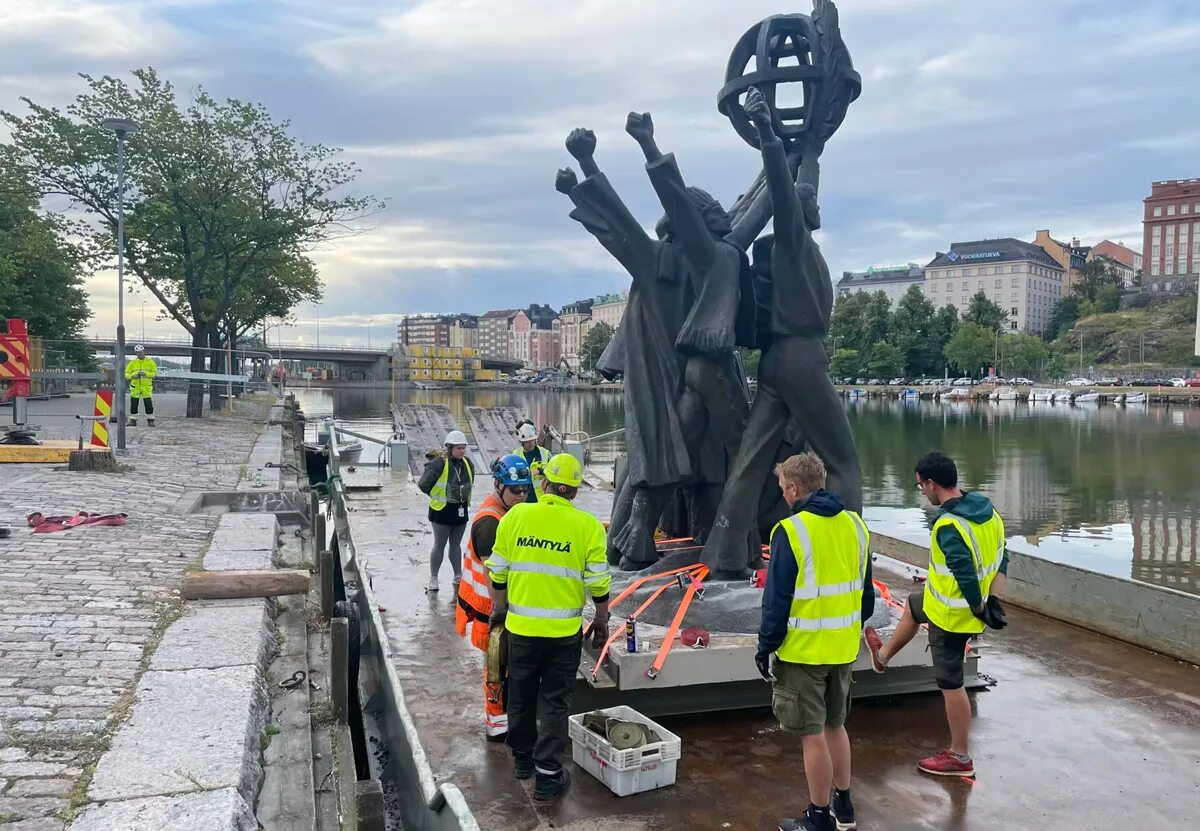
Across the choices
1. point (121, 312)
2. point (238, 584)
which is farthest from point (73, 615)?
point (121, 312)

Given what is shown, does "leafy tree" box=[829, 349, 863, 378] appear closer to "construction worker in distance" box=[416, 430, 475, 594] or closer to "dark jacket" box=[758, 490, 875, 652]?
"construction worker in distance" box=[416, 430, 475, 594]

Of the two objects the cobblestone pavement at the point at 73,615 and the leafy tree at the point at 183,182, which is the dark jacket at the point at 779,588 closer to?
the cobblestone pavement at the point at 73,615

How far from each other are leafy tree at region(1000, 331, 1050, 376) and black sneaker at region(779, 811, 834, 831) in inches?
4111

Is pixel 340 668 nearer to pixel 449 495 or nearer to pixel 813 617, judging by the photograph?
pixel 813 617

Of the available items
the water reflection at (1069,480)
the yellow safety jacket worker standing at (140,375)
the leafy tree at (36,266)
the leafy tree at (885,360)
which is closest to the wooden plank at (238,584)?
the water reflection at (1069,480)

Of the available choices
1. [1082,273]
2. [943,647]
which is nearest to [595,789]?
[943,647]

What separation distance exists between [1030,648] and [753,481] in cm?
270

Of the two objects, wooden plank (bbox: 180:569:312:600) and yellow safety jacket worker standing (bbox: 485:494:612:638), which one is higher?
yellow safety jacket worker standing (bbox: 485:494:612:638)

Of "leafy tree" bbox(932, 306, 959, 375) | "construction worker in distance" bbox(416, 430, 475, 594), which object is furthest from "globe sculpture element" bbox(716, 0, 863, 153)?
"leafy tree" bbox(932, 306, 959, 375)

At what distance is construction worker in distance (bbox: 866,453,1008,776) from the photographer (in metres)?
4.79

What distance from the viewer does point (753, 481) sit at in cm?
750

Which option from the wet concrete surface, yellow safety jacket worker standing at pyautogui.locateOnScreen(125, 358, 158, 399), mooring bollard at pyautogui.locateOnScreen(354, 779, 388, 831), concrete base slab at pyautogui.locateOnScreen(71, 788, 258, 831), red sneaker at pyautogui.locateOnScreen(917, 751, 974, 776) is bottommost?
mooring bollard at pyautogui.locateOnScreen(354, 779, 388, 831)

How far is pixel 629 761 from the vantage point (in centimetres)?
485

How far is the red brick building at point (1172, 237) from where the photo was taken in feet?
388
